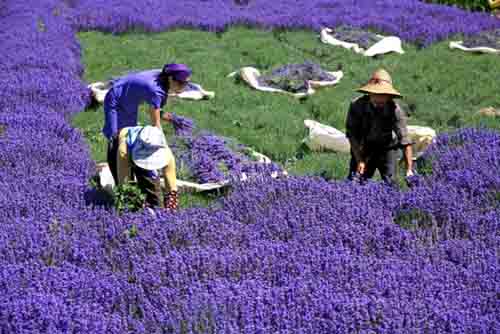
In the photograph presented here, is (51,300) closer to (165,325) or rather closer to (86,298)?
(86,298)

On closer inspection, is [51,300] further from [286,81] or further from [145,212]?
[286,81]

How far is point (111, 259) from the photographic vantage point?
3.90 meters

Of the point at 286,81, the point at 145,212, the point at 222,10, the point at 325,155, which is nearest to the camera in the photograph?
the point at 145,212

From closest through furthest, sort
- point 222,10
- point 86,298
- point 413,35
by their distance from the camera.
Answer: point 86,298 → point 413,35 → point 222,10

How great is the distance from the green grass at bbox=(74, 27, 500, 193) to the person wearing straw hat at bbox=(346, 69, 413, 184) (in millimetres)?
537

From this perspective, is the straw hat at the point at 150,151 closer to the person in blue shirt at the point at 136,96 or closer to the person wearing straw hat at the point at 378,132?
the person in blue shirt at the point at 136,96

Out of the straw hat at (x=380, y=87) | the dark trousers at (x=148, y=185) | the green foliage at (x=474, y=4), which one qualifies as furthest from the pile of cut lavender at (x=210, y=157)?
the green foliage at (x=474, y=4)

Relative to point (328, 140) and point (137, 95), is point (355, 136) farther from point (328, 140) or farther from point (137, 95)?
point (137, 95)

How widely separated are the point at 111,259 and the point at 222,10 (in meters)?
11.2

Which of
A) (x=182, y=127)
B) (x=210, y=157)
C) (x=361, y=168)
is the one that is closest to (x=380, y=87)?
(x=361, y=168)

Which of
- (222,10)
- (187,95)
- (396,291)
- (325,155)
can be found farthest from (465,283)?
(222,10)

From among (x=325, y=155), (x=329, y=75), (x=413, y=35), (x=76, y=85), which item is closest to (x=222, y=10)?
(x=413, y=35)

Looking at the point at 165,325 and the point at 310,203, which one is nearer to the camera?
the point at 165,325

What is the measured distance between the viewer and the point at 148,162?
4750mm
